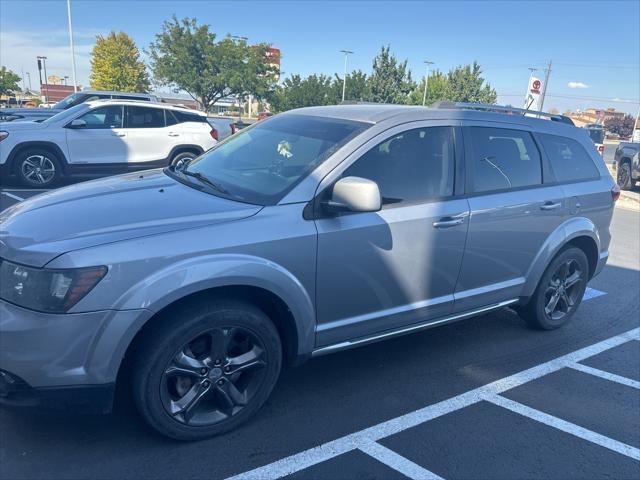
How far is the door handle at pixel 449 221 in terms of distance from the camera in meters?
3.43

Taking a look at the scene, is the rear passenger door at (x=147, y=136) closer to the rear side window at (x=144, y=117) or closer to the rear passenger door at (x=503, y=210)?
the rear side window at (x=144, y=117)

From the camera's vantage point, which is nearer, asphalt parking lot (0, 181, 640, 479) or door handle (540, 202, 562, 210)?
asphalt parking lot (0, 181, 640, 479)

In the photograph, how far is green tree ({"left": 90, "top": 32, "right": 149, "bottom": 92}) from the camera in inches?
1913

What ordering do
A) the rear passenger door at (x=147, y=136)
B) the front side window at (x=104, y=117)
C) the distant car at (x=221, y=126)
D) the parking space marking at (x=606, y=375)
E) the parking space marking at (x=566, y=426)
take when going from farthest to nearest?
the distant car at (x=221, y=126) < the rear passenger door at (x=147, y=136) < the front side window at (x=104, y=117) < the parking space marking at (x=606, y=375) < the parking space marking at (x=566, y=426)

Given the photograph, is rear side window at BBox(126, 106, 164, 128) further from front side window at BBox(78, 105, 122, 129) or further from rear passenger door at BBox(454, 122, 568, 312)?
rear passenger door at BBox(454, 122, 568, 312)

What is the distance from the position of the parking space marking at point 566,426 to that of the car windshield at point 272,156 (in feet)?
6.44

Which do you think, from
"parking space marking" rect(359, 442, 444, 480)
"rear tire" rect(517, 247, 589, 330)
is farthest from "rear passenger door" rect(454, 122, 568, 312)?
"parking space marking" rect(359, 442, 444, 480)

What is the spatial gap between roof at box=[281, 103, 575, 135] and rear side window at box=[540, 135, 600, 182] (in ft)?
0.59

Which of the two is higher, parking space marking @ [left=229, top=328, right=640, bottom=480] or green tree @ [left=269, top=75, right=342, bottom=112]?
green tree @ [left=269, top=75, right=342, bottom=112]

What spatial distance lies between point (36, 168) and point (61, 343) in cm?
841

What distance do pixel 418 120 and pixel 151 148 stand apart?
8.44 metres

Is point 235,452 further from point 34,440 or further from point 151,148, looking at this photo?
point 151,148

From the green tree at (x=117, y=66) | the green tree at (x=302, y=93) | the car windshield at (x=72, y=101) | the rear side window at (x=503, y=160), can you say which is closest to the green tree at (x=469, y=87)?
the green tree at (x=302, y=93)

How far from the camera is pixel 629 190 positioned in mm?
15438
